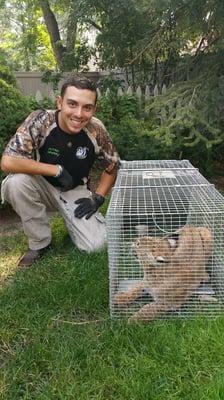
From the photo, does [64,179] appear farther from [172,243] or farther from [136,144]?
[136,144]

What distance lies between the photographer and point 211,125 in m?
4.39

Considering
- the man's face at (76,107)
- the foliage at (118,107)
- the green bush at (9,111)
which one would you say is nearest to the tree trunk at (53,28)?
the foliage at (118,107)

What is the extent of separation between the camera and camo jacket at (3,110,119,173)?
9.86 feet

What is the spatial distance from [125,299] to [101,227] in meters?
1.04

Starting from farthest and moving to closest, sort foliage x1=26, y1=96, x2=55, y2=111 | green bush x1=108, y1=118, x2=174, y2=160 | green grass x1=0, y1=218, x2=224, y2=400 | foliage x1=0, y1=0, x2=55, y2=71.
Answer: foliage x1=0, y1=0, x2=55, y2=71 < green bush x1=108, y1=118, x2=174, y2=160 < foliage x1=26, y1=96, x2=55, y2=111 < green grass x1=0, y1=218, x2=224, y2=400

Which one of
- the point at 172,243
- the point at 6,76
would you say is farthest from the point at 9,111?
the point at 172,243

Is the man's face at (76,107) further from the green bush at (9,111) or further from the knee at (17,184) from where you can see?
the green bush at (9,111)

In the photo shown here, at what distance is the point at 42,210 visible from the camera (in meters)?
3.29

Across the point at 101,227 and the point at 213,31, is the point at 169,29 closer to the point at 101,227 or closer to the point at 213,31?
the point at 213,31

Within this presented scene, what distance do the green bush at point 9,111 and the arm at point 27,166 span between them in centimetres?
110

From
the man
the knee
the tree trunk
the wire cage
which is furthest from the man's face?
the tree trunk

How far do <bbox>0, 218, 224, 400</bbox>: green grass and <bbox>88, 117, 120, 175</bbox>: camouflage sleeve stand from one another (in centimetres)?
98

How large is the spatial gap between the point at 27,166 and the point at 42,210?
0.41m

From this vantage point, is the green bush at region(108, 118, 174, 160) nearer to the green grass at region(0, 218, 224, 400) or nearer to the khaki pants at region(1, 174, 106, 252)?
the khaki pants at region(1, 174, 106, 252)
